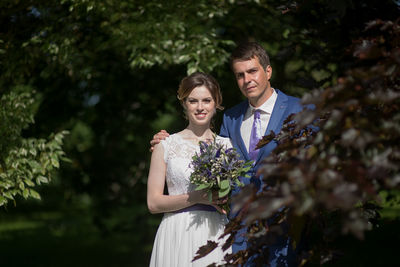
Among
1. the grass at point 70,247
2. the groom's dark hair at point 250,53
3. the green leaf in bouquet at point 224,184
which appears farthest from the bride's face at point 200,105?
the grass at point 70,247

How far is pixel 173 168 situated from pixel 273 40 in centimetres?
334

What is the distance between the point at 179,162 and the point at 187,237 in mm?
559

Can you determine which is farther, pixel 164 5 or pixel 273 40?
pixel 273 40

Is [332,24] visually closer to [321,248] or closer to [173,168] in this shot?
[173,168]

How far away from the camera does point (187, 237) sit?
340 centimetres

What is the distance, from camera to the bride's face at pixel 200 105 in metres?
3.51

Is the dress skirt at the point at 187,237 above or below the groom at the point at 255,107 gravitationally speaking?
below

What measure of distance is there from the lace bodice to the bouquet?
24 cm

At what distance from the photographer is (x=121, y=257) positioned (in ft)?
29.7

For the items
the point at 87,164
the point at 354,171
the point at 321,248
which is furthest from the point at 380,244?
the point at 354,171

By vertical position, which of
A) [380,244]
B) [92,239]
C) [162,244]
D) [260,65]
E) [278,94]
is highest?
[260,65]

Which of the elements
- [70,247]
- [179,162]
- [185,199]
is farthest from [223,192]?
[70,247]

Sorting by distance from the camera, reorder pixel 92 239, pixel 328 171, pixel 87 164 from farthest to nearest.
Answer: pixel 92 239, pixel 87 164, pixel 328 171

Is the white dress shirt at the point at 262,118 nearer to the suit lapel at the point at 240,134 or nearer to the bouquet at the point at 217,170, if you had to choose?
the suit lapel at the point at 240,134
